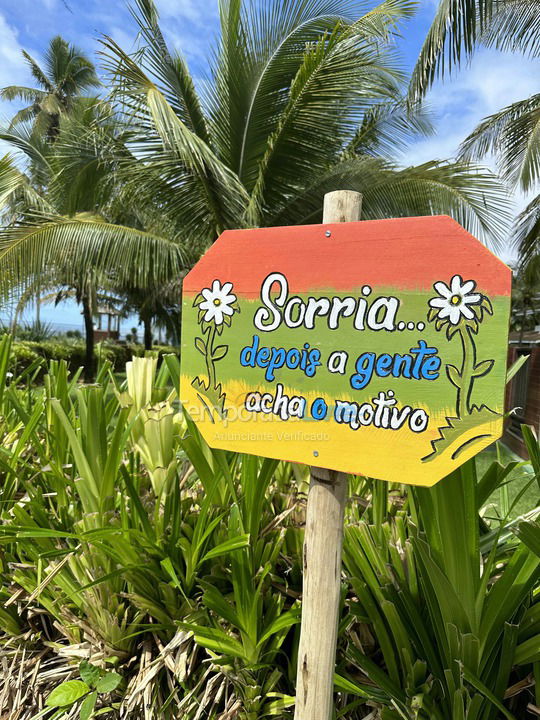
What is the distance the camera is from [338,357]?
779 millimetres

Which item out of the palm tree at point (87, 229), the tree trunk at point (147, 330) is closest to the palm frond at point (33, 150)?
the palm tree at point (87, 229)

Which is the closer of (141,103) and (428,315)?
(428,315)

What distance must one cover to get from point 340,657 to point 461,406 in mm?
703

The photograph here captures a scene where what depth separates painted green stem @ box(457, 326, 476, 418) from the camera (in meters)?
0.67

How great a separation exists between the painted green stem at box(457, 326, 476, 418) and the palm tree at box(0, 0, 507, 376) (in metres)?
3.96

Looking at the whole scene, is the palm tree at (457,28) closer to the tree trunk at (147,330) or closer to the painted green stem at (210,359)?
the painted green stem at (210,359)

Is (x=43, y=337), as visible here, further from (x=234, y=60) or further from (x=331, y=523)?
(x=331, y=523)

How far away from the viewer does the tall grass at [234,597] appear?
80 cm

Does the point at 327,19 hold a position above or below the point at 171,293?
above

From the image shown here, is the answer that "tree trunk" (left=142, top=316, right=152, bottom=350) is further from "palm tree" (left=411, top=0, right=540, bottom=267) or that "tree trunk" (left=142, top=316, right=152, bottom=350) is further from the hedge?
"palm tree" (left=411, top=0, right=540, bottom=267)

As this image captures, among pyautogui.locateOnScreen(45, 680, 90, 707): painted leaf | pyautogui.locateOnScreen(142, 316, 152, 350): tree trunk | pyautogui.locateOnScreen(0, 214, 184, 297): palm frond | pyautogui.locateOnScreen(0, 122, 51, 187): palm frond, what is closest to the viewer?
pyautogui.locateOnScreen(45, 680, 90, 707): painted leaf

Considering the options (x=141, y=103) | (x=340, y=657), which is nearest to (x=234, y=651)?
(x=340, y=657)

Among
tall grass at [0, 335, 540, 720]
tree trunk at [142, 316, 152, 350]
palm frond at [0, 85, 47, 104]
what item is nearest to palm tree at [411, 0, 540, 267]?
tall grass at [0, 335, 540, 720]

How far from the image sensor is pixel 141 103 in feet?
14.3
